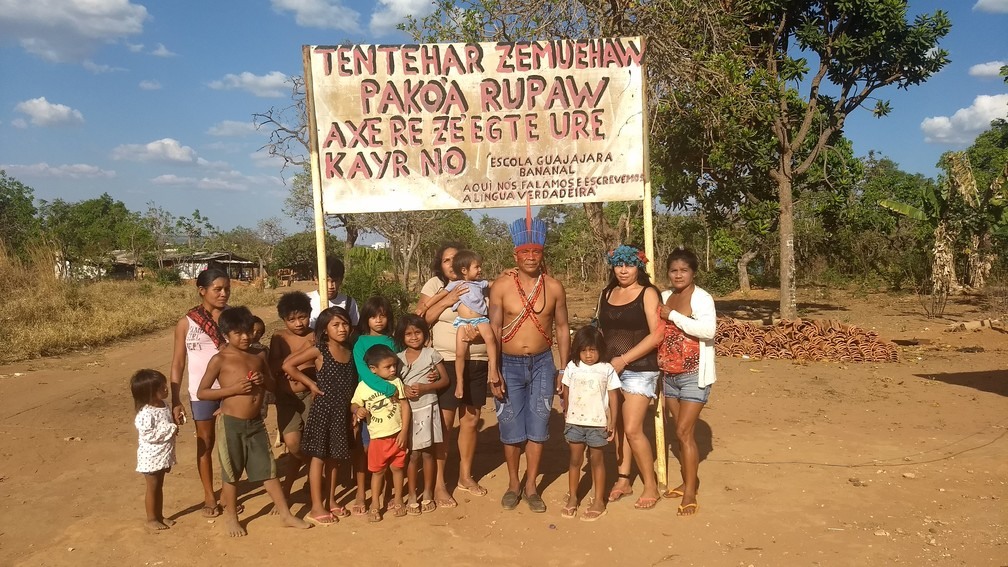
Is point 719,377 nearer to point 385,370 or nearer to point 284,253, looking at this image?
point 385,370

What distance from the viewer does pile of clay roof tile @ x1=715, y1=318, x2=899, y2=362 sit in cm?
959

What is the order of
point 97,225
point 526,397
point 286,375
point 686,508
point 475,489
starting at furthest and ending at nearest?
point 97,225 → point 475,489 → point 526,397 → point 286,375 → point 686,508

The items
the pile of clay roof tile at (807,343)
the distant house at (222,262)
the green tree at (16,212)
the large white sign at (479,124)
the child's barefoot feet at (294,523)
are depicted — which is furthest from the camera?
the distant house at (222,262)

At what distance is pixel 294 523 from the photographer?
13.3ft

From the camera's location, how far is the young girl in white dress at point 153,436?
398 centimetres

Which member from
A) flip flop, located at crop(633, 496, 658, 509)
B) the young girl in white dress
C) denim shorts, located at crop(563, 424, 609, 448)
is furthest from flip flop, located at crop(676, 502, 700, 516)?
the young girl in white dress

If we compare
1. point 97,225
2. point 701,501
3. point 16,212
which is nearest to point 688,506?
point 701,501

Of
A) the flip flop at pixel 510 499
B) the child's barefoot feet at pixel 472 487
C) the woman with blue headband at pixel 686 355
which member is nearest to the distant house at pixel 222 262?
the child's barefoot feet at pixel 472 487

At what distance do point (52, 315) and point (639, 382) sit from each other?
44.6 feet

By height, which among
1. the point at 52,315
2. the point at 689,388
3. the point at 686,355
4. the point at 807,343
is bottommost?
the point at 807,343

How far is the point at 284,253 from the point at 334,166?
4973 cm

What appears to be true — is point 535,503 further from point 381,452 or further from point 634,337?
point 634,337

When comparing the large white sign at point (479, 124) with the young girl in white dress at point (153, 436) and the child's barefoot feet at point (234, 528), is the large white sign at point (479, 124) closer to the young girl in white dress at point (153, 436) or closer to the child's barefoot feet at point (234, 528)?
the young girl in white dress at point (153, 436)

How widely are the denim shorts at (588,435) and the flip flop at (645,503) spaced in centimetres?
50
